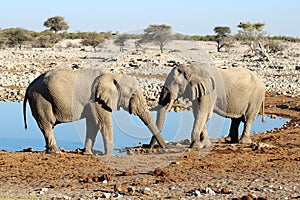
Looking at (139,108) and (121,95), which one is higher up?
(121,95)

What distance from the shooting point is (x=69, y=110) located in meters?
12.0

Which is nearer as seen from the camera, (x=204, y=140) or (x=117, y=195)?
(x=117, y=195)

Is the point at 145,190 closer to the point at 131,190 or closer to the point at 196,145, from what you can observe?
the point at 131,190

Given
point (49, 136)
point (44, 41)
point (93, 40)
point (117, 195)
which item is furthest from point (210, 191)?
point (44, 41)

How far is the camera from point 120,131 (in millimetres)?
17891

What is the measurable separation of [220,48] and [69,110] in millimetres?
50272

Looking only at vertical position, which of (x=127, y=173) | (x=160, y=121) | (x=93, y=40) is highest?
(x=93, y=40)

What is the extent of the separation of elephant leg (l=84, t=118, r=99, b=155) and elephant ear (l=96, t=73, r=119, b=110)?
A: 1.52 feet

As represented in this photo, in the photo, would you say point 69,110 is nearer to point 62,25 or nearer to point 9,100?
point 9,100

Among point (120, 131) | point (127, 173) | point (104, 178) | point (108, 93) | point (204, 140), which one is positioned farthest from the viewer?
point (120, 131)

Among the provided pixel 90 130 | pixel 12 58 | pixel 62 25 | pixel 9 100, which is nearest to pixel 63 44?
pixel 62 25

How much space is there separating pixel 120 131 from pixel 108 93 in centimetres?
607

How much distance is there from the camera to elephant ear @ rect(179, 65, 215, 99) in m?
12.5

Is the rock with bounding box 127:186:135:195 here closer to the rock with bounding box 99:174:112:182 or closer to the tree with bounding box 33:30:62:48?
the rock with bounding box 99:174:112:182
